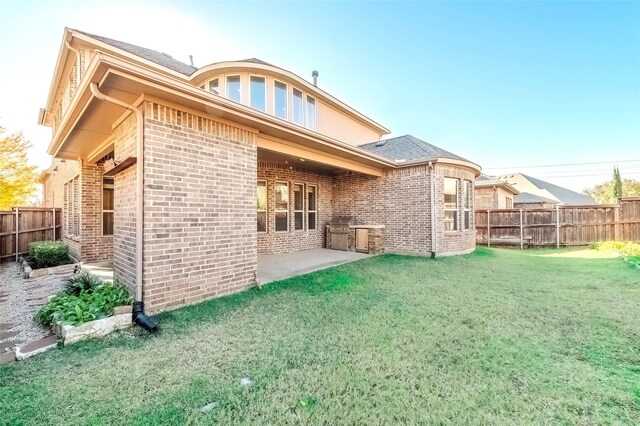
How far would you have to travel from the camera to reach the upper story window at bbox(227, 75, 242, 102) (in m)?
8.47

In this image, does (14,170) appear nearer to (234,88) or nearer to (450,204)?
(234,88)

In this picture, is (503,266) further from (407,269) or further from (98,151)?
(98,151)

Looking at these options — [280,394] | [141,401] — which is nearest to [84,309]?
[141,401]

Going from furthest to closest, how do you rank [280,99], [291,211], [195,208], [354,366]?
[291,211]
[280,99]
[195,208]
[354,366]

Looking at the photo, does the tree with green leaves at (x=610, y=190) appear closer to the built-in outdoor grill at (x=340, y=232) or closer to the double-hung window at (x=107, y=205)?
the built-in outdoor grill at (x=340, y=232)

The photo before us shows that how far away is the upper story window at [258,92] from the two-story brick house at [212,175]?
43 mm

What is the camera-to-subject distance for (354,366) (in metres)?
2.60

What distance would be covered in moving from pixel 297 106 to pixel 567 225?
44.3 feet

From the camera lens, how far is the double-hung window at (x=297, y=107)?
31.8 feet

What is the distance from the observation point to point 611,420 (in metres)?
1.89

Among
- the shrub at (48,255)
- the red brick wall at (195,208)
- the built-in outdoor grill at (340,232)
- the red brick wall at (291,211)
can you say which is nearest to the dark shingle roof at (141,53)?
the red brick wall at (291,211)

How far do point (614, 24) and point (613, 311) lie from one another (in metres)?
10.9

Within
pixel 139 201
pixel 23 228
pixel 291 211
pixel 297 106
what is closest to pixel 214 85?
pixel 297 106

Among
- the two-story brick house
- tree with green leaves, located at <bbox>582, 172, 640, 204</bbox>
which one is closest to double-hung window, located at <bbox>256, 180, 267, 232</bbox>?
the two-story brick house
